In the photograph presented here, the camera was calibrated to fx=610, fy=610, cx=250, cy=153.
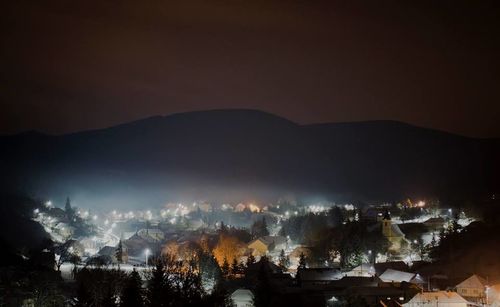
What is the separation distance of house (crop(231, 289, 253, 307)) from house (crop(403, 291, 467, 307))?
6608mm

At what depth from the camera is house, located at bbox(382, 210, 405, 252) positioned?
3512cm

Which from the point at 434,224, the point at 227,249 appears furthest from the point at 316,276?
the point at 434,224

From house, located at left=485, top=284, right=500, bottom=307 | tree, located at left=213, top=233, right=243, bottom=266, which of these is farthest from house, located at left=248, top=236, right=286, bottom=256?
house, located at left=485, top=284, right=500, bottom=307

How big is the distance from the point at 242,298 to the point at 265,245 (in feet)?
57.6

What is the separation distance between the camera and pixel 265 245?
42.0 meters

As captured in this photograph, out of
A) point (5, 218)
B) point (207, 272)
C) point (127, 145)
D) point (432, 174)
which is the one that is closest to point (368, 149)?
point (432, 174)

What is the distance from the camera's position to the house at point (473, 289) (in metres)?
21.8

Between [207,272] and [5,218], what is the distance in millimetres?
22347

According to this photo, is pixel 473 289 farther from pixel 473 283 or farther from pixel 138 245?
pixel 138 245

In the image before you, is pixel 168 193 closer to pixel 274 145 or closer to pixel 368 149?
pixel 274 145

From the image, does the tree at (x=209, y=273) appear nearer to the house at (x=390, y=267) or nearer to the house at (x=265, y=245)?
the house at (x=390, y=267)

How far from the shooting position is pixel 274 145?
146 meters

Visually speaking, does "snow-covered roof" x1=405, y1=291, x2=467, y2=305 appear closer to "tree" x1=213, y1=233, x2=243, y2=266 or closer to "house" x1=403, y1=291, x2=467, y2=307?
"house" x1=403, y1=291, x2=467, y2=307

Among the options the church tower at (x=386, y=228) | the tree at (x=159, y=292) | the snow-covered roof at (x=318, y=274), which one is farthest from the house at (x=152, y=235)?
the tree at (x=159, y=292)
